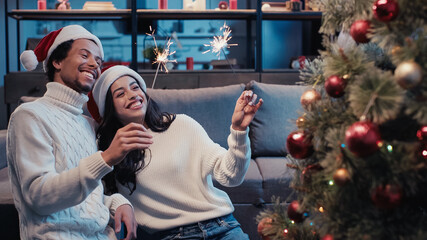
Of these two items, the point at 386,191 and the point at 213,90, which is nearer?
the point at 386,191

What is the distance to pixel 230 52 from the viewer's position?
5.07m

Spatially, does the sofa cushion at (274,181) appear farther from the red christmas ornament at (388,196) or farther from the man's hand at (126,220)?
the red christmas ornament at (388,196)

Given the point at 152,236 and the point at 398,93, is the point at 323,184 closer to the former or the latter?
the point at 398,93

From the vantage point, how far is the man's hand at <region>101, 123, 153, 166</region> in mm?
1068

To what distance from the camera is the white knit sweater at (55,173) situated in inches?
42.7

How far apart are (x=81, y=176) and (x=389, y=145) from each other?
74 centimetres

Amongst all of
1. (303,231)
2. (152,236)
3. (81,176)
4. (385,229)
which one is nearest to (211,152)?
(152,236)

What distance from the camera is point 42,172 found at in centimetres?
111

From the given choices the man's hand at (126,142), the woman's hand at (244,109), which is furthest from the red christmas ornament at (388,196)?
the woman's hand at (244,109)

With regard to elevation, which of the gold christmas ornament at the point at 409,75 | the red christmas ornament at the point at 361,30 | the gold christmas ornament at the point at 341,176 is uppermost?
the red christmas ornament at the point at 361,30

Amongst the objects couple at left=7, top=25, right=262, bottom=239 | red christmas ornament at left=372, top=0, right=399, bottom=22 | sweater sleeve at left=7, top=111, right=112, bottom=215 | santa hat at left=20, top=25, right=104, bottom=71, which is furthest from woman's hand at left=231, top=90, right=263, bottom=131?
red christmas ornament at left=372, top=0, right=399, bottom=22

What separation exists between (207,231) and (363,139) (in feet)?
3.12

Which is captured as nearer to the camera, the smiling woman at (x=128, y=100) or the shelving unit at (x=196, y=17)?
the smiling woman at (x=128, y=100)

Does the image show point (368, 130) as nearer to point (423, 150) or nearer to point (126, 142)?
point (423, 150)
